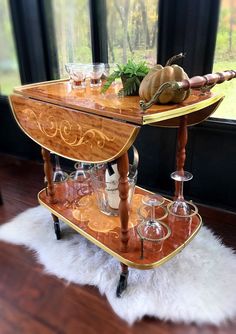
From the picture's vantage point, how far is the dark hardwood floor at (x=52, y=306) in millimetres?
1261

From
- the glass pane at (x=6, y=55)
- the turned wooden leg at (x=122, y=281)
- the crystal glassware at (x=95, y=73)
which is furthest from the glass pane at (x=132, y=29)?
the turned wooden leg at (x=122, y=281)

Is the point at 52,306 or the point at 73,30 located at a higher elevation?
the point at 73,30

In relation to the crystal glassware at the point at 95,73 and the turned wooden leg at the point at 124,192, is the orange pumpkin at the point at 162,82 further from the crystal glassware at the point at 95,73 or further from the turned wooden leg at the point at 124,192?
the crystal glassware at the point at 95,73

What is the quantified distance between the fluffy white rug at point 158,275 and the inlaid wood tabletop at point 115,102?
29.7 inches

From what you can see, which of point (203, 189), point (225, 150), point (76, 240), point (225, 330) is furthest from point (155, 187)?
point (225, 330)

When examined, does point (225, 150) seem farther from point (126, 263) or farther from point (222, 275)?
point (126, 263)

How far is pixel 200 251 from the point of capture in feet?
5.41

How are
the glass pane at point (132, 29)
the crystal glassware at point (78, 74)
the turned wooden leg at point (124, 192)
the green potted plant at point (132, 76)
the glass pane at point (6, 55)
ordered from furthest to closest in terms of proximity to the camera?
the glass pane at point (6, 55) → the glass pane at point (132, 29) → the crystal glassware at point (78, 74) → the green potted plant at point (132, 76) → the turned wooden leg at point (124, 192)

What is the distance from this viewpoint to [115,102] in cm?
125

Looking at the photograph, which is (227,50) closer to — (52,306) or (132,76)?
(132,76)

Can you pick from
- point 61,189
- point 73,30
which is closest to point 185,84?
point 61,189

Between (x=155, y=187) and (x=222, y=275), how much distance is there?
3.04 ft

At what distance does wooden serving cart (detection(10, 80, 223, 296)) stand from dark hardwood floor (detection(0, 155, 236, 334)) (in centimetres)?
18

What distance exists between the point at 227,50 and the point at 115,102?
3.10 ft
